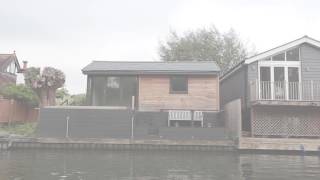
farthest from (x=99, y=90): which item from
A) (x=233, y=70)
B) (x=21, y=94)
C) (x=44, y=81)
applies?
(x=233, y=70)

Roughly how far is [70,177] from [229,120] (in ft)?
50.9

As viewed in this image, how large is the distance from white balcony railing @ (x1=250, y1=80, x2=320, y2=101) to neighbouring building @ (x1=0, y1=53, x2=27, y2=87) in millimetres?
26219

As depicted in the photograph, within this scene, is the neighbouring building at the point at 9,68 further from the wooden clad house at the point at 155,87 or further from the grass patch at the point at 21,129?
the wooden clad house at the point at 155,87

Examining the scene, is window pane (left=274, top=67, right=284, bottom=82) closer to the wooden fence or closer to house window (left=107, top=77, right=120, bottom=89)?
house window (left=107, top=77, right=120, bottom=89)

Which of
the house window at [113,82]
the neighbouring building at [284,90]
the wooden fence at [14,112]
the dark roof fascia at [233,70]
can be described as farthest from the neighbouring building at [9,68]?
the neighbouring building at [284,90]

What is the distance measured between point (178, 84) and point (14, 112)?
34.4 feet

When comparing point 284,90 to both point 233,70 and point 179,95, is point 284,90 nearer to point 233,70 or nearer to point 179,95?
point 233,70

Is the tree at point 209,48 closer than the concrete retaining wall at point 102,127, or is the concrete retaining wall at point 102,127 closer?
the concrete retaining wall at point 102,127

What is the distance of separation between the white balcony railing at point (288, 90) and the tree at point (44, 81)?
1262 centimetres

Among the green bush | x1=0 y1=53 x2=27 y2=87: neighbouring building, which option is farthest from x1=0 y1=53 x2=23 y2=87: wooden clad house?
the green bush

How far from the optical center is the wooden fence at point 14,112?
91.6 ft

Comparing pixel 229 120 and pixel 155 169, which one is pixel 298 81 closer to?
pixel 229 120

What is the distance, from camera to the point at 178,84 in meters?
27.5

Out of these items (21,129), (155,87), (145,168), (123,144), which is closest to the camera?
(145,168)
